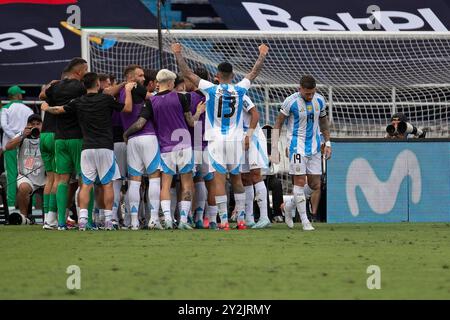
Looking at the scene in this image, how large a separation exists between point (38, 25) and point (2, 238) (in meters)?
10.1

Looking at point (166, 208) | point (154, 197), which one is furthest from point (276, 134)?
point (154, 197)

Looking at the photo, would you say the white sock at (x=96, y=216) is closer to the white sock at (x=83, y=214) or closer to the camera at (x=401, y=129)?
the white sock at (x=83, y=214)

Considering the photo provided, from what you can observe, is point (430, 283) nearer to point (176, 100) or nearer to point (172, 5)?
point (176, 100)

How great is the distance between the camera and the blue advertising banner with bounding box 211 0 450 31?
23.8m

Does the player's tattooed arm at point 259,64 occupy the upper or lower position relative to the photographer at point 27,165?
upper

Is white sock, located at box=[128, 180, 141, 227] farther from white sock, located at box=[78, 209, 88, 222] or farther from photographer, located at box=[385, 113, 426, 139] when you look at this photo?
photographer, located at box=[385, 113, 426, 139]

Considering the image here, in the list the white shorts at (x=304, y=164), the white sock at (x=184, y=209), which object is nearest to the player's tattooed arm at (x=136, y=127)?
the white sock at (x=184, y=209)

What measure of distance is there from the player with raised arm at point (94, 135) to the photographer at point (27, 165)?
12.2ft

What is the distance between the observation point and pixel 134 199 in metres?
15.9

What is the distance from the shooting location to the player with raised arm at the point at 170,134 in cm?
1554

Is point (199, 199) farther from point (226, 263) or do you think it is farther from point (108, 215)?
point (226, 263)

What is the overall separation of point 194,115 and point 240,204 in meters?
1.35
